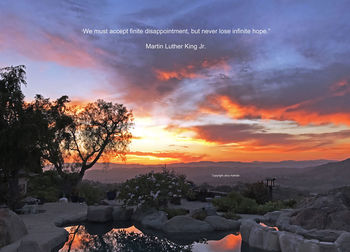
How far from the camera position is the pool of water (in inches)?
484

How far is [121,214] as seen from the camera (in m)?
18.9

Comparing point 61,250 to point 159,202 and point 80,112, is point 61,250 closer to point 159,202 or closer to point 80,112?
point 159,202

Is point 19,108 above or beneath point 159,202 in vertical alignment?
above

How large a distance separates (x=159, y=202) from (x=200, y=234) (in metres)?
5.29

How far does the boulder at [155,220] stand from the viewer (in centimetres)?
1631

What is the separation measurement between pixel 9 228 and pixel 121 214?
7.71 m

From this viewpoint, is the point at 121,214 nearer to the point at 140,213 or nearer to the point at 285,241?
the point at 140,213

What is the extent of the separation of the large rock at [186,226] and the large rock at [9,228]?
6.52m

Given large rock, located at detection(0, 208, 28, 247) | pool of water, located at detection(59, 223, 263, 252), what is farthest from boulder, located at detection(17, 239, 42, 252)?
pool of water, located at detection(59, 223, 263, 252)

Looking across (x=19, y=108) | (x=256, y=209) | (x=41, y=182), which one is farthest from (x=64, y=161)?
(x=256, y=209)

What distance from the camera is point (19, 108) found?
63.2 feet

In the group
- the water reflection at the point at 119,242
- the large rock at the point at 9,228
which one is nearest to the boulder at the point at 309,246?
the water reflection at the point at 119,242

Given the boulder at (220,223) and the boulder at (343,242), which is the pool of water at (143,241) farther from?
the boulder at (343,242)

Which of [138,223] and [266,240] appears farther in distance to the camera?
[138,223]
